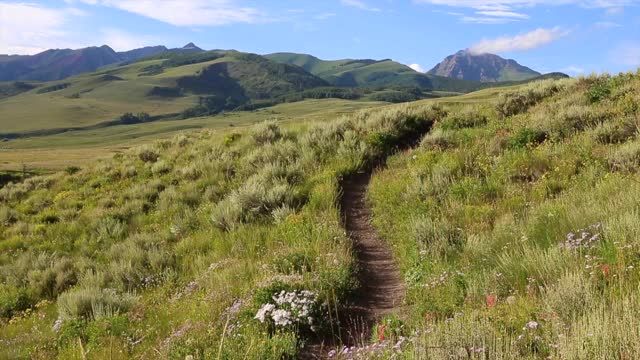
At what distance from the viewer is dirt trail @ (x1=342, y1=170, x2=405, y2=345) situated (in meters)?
6.23

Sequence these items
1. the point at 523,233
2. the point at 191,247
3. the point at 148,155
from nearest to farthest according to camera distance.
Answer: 1. the point at 523,233
2. the point at 191,247
3. the point at 148,155

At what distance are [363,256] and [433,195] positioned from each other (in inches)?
98.6

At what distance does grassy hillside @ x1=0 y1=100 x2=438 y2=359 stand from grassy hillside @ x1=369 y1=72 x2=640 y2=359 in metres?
1.35

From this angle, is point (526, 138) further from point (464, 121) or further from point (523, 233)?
point (523, 233)

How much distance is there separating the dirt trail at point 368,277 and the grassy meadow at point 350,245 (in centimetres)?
22

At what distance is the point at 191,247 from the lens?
35.5ft

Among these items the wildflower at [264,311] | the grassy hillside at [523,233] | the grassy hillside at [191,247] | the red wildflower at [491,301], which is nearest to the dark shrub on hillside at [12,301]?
the grassy hillside at [191,247]

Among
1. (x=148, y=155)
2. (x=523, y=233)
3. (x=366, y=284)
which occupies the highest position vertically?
(x=523, y=233)

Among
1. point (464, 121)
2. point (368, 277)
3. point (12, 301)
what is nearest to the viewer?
point (368, 277)

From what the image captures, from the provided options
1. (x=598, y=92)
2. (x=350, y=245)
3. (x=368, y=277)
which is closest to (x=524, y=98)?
(x=598, y=92)

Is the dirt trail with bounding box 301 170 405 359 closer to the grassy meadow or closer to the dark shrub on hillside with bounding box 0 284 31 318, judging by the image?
the grassy meadow

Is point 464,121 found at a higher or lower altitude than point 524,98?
lower

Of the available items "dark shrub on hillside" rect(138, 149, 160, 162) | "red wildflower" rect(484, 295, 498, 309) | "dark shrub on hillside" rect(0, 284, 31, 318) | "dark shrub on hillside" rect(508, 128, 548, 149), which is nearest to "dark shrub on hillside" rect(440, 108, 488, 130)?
"dark shrub on hillside" rect(508, 128, 548, 149)

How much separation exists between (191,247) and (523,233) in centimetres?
697
